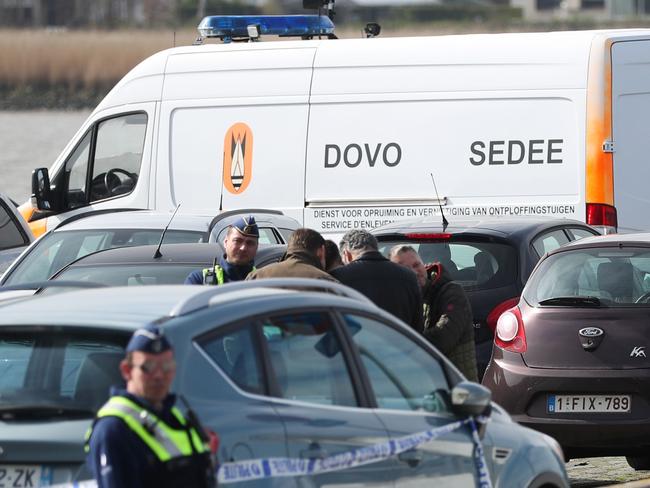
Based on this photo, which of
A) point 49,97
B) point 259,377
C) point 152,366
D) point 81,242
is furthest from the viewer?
point 49,97

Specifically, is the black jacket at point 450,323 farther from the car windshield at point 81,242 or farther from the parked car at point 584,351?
the car windshield at point 81,242

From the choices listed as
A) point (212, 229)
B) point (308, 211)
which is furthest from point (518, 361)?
point (308, 211)

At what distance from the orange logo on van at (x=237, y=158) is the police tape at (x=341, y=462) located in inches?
369

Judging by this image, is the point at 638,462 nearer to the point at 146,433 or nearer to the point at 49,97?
the point at 146,433

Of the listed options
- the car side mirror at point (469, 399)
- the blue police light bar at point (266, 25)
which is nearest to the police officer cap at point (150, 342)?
the car side mirror at point (469, 399)

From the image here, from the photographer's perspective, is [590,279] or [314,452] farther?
[590,279]

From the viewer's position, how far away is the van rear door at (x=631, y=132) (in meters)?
13.5

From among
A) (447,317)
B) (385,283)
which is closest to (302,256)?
(385,283)

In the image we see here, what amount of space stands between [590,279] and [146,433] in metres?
5.06

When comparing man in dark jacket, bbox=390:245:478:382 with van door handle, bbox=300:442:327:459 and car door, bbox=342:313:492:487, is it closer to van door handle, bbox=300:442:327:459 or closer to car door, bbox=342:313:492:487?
car door, bbox=342:313:492:487

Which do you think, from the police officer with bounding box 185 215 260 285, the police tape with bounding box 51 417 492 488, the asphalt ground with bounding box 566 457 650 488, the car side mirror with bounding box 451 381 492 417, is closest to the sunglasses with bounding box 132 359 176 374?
the police tape with bounding box 51 417 492 488

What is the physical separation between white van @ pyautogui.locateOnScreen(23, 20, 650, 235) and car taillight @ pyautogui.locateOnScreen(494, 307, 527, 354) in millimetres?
4382

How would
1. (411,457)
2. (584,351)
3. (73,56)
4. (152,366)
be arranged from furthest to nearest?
1. (73,56)
2. (584,351)
3. (411,457)
4. (152,366)

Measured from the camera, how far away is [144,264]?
30.8 feet
